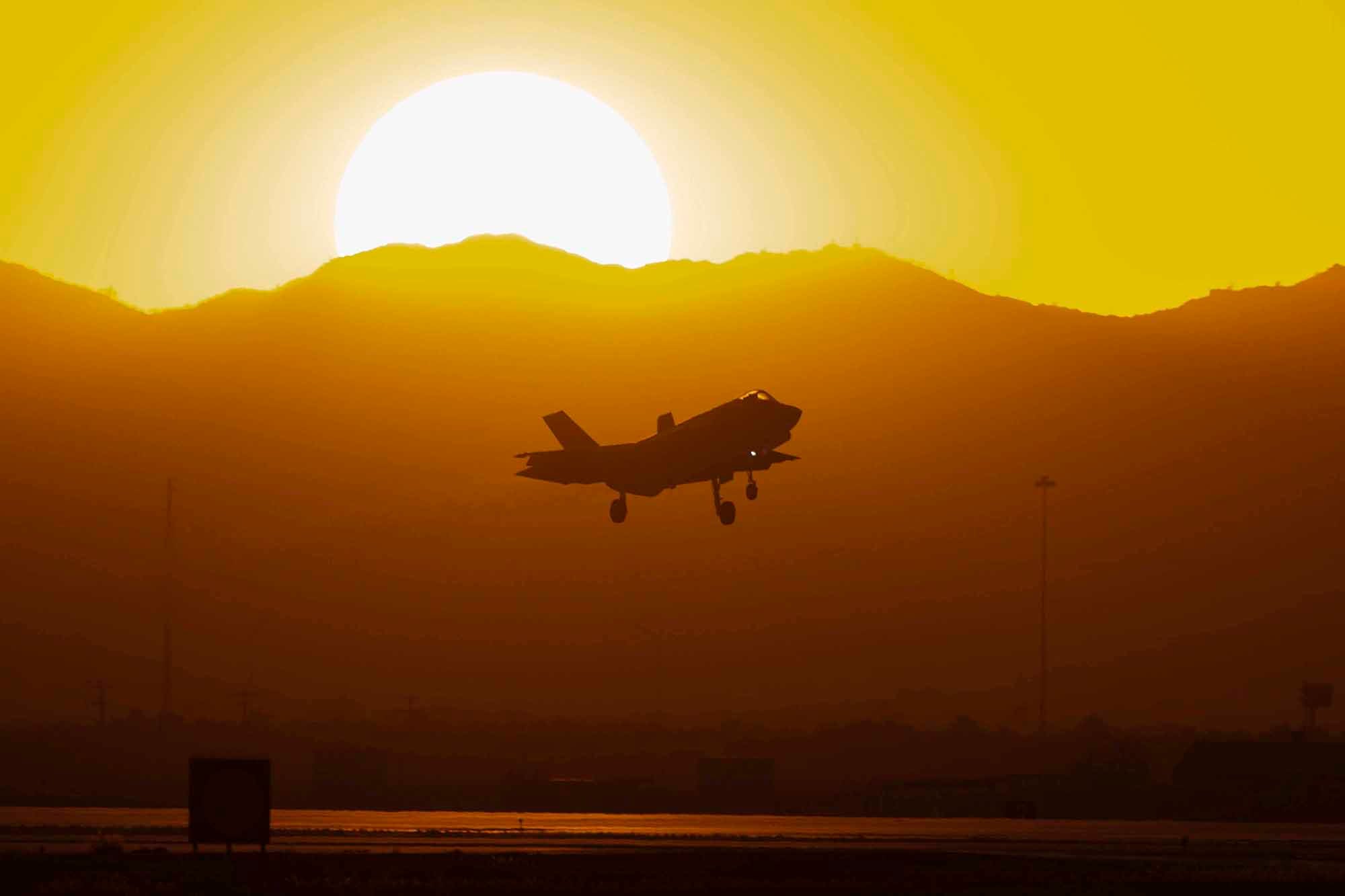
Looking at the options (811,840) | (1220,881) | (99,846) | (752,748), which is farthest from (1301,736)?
(99,846)

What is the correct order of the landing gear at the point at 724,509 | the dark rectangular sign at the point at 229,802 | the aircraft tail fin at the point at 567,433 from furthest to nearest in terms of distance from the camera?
the aircraft tail fin at the point at 567,433
the landing gear at the point at 724,509
the dark rectangular sign at the point at 229,802

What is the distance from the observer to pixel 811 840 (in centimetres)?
7281

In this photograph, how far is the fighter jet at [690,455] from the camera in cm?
7894

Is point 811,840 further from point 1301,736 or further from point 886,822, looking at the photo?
point 1301,736

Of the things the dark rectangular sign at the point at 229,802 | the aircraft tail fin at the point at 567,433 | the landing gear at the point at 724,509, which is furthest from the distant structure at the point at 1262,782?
the dark rectangular sign at the point at 229,802

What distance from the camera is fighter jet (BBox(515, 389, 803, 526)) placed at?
78938mm

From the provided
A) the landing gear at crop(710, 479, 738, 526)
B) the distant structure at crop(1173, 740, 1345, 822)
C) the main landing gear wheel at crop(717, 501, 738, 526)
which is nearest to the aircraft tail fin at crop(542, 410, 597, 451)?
the landing gear at crop(710, 479, 738, 526)

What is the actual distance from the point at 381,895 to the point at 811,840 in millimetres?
23759

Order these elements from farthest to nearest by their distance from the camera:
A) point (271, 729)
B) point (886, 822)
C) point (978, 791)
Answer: point (271, 729) → point (978, 791) → point (886, 822)

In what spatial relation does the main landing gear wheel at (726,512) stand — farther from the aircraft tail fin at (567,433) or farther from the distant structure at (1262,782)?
the distant structure at (1262,782)

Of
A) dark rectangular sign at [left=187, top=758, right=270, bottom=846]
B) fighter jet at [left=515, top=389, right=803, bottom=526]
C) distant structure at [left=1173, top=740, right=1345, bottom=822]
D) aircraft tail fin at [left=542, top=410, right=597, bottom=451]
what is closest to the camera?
dark rectangular sign at [left=187, top=758, right=270, bottom=846]

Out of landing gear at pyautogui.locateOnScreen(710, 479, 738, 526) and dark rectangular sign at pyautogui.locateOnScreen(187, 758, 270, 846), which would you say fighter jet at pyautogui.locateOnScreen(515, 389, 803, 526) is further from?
dark rectangular sign at pyautogui.locateOnScreen(187, 758, 270, 846)

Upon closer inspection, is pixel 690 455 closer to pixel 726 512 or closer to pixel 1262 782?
pixel 726 512

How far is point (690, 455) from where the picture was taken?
3132 inches
